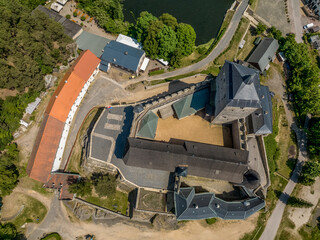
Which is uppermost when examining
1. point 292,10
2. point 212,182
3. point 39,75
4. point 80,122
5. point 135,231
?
point 292,10

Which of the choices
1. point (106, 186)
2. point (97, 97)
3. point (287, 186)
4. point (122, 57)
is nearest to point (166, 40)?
point (122, 57)

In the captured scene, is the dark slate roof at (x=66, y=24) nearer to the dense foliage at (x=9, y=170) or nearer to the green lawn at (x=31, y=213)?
the dense foliage at (x=9, y=170)

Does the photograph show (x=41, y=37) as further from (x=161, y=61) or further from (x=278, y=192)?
(x=278, y=192)

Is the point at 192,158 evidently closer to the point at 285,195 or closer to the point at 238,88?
the point at 238,88

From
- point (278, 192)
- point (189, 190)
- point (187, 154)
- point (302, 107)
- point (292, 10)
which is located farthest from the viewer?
point (292, 10)

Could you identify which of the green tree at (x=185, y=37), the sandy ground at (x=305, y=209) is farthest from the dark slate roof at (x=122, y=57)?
the sandy ground at (x=305, y=209)

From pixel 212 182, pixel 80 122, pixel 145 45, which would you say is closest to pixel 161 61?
pixel 145 45
